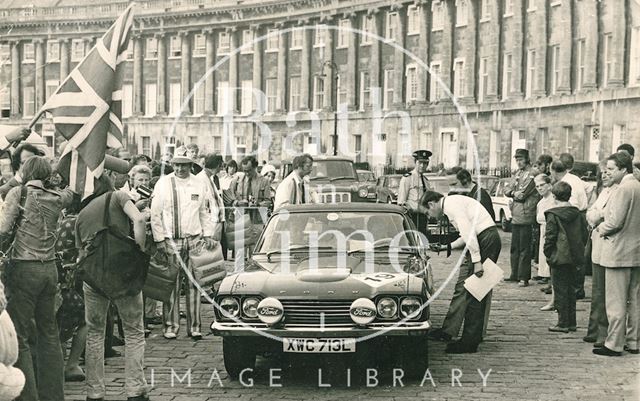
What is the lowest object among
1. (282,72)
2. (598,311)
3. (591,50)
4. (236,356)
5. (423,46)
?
(236,356)

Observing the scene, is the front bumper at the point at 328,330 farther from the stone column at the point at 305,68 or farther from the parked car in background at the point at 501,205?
the stone column at the point at 305,68

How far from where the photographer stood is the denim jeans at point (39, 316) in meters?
7.73

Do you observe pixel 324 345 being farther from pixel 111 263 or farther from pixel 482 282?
pixel 482 282

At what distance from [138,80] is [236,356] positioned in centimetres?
6957

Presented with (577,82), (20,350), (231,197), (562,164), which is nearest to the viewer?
(20,350)

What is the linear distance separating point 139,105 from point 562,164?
64.5 metres

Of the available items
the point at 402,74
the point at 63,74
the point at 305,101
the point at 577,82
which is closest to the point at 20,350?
the point at 577,82

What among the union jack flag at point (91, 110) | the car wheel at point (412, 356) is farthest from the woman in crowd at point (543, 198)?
the union jack flag at point (91, 110)

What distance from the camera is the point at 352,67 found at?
200 ft

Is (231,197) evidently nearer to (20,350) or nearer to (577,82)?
(20,350)

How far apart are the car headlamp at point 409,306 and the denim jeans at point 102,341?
2411 mm

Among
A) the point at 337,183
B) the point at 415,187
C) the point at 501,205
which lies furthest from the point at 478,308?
the point at 501,205

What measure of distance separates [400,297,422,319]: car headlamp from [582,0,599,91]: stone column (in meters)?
31.7

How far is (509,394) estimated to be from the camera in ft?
29.2
